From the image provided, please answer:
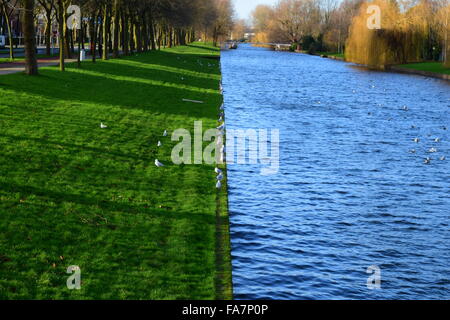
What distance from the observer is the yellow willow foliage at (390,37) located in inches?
3787

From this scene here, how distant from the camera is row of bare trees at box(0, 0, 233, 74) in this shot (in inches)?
1667

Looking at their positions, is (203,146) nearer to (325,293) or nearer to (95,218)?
(95,218)

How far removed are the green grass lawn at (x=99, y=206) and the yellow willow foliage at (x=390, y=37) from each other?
71612 mm

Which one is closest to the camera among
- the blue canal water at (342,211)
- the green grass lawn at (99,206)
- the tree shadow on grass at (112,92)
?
the green grass lawn at (99,206)

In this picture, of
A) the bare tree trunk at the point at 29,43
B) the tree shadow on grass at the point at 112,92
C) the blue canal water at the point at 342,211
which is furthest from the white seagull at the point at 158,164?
the bare tree trunk at the point at 29,43

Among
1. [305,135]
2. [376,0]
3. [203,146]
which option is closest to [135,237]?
[203,146]

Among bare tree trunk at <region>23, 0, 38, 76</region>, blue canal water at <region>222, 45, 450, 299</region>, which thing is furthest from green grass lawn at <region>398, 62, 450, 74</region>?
bare tree trunk at <region>23, 0, 38, 76</region>

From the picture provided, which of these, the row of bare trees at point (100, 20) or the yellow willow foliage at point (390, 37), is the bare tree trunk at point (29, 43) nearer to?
the row of bare trees at point (100, 20)

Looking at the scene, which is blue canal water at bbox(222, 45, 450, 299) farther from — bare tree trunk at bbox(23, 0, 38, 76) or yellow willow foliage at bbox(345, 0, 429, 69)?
yellow willow foliage at bbox(345, 0, 429, 69)

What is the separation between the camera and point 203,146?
25.1 metres

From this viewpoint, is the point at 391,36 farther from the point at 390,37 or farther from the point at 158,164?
the point at 158,164

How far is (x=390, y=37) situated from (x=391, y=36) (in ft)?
0.65

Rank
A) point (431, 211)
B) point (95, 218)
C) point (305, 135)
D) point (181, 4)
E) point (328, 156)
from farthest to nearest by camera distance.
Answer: point (181, 4), point (305, 135), point (328, 156), point (431, 211), point (95, 218)
